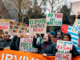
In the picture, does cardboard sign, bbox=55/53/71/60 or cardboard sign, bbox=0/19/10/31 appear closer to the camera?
cardboard sign, bbox=55/53/71/60

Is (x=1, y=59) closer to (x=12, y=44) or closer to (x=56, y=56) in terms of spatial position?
(x=12, y=44)

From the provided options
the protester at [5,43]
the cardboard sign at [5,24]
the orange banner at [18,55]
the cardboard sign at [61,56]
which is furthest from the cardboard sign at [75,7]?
the protester at [5,43]

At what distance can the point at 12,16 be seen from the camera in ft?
57.2

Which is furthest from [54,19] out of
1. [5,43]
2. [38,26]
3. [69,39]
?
[5,43]

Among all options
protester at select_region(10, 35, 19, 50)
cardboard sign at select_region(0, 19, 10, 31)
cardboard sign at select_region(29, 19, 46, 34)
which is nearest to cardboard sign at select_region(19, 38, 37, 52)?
protester at select_region(10, 35, 19, 50)

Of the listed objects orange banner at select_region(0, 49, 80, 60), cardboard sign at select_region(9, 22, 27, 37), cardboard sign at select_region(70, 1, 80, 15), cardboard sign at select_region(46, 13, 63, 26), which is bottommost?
orange banner at select_region(0, 49, 80, 60)

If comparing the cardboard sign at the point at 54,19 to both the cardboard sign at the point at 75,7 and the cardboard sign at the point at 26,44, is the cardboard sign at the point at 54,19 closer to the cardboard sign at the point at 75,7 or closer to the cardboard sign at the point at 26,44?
the cardboard sign at the point at 26,44

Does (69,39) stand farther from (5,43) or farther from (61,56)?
(5,43)

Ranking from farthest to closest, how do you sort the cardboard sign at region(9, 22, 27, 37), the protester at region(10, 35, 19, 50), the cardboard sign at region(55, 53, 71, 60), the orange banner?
the cardboard sign at region(9, 22, 27, 37)
the protester at region(10, 35, 19, 50)
the orange banner
the cardboard sign at region(55, 53, 71, 60)

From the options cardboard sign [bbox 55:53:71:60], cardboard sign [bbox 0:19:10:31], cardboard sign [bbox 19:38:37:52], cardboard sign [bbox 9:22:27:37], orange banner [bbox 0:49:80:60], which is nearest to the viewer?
cardboard sign [bbox 55:53:71:60]

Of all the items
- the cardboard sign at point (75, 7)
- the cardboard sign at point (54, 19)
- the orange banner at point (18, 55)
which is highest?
the cardboard sign at point (75, 7)

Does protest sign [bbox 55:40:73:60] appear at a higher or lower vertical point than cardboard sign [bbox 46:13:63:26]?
lower

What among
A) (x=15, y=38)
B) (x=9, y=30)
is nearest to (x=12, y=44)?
(x=15, y=38)

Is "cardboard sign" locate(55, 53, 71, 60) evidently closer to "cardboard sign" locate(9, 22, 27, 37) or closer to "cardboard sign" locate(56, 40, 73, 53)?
"cardboard sign" locate(56, 40, 73, 53)
